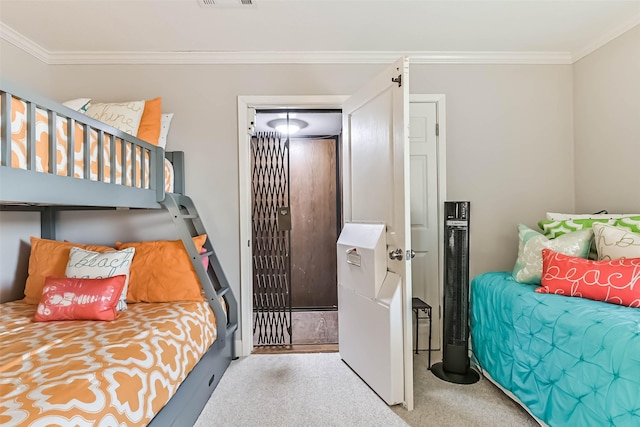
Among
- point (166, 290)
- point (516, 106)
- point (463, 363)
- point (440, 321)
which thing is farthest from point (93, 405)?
point (516, 106)

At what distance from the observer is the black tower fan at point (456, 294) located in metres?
2.21

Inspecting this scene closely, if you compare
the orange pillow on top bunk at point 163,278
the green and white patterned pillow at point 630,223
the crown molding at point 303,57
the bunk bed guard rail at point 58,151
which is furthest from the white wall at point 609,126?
the bunk bed guard rail at point 58,151

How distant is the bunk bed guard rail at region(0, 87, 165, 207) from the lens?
1082mm

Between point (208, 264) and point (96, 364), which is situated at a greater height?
point (208, 264)

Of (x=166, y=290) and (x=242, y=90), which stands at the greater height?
(x=242, y=90)

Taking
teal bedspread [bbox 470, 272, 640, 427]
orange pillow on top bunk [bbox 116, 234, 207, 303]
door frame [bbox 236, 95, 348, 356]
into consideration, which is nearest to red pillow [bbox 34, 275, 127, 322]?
orange pillow on top bunk [bbox 116, 234, 207, 303]

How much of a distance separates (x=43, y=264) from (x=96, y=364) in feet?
4.39

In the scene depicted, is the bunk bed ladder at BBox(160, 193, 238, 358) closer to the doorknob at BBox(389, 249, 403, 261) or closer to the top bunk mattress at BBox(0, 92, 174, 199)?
the top bunk mattress at BBox(0, 92, 174, 199)

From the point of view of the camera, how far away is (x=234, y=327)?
2410mm

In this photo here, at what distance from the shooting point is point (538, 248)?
2041 mm

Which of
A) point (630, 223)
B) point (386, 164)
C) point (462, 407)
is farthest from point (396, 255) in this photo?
point (630, 223)

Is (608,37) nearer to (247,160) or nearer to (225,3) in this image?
(225,3)

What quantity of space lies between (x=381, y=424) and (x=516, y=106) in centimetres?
256

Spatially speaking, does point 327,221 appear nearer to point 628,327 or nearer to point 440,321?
point 440,321
